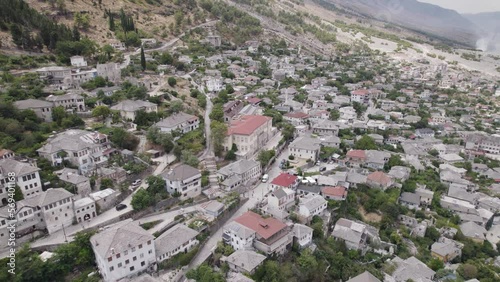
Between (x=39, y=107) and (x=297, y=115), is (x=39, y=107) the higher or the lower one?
the higher one

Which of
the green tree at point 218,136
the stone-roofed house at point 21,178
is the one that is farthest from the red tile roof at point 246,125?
the stone-roofed house at point 21,178

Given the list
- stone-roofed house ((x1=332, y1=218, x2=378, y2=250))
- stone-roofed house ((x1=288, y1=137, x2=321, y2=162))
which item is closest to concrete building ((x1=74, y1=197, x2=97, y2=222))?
stone-roofed house ((x1=332, y1=218, x2=378, y2=250))

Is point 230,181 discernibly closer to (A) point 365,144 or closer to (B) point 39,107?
(B) point 39,107

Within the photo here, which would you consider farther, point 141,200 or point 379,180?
point 379,180

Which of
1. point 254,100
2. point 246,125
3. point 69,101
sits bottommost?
point 254,100

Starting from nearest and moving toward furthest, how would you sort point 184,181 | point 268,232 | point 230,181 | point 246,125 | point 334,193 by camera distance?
point 268,232
point 184,181
point 230,181
point 334,193
point 246,125

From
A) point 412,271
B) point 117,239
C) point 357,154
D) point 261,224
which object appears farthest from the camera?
point 357,154

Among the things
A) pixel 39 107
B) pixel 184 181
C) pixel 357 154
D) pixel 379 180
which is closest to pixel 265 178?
pixel 184 181
